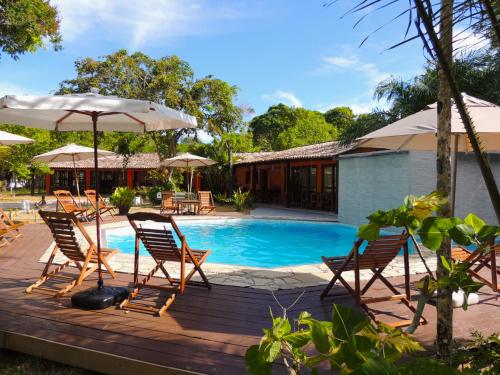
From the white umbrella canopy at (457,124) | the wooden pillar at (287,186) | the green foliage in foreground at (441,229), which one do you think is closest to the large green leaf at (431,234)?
the green foliage in foreground at (441,229)

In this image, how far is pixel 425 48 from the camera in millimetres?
1188

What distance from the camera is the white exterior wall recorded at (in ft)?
36.4

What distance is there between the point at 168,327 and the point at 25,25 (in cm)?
737

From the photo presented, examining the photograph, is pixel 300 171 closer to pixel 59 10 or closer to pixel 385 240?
pixel 59 10

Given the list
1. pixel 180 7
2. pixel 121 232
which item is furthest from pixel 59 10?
pixel 121 232

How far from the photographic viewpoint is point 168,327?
11.9 ft

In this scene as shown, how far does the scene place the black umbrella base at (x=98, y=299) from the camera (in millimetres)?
4121

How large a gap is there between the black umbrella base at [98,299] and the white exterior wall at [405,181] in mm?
8915

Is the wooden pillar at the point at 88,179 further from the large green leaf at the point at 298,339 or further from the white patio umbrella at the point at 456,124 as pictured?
the large green leaf at the point at 298,339

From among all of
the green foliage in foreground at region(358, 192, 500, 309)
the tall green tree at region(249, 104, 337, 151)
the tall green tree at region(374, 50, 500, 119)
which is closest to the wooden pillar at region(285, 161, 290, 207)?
the tall green tree at region(374, 50, 500, 119)

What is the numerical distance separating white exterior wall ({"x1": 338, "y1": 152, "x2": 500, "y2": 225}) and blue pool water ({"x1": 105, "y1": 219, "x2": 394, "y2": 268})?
4.41ft

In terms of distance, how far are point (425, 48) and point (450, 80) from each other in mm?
121

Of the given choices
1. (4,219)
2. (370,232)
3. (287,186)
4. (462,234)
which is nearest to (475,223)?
(462,234)

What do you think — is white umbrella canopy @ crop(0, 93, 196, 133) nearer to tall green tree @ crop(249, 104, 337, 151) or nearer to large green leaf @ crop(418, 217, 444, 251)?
large green leaf @ crop(418, 217, 444, 251)
